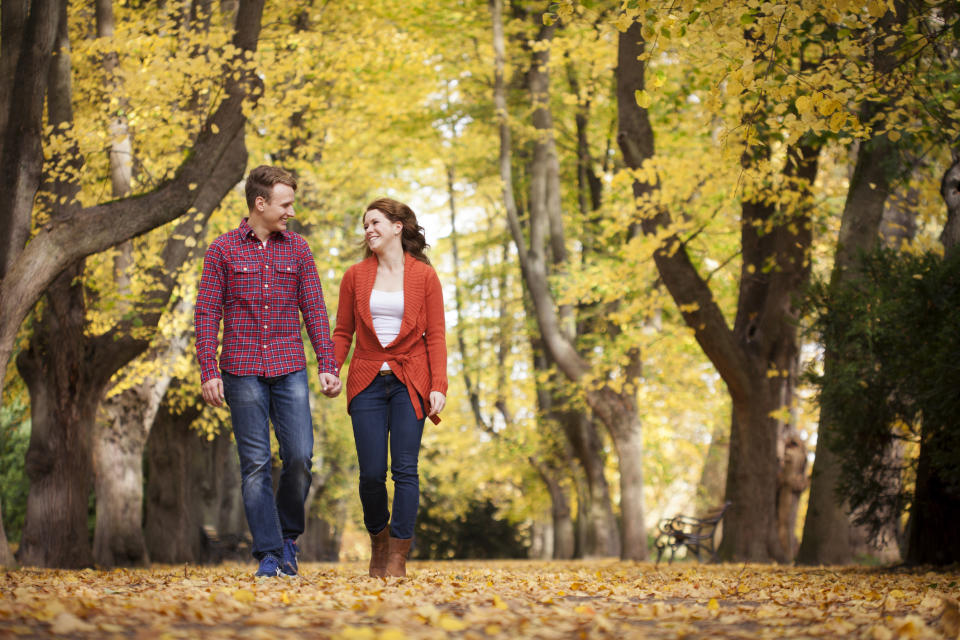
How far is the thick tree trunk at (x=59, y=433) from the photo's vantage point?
1007 cm

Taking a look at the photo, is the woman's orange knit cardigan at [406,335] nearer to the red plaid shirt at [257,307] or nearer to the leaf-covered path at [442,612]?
the red plaid shirt at [257,307]

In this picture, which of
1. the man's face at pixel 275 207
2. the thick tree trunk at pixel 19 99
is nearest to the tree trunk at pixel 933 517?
the man's face at pixel 275 207

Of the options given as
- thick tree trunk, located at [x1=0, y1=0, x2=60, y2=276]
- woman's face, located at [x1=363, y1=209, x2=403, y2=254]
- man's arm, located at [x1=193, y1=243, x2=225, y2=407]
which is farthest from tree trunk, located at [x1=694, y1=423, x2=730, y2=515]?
man's arm, located at [x1=193, y1=243, x2=225, y2=407]

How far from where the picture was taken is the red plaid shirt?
5.31 meters

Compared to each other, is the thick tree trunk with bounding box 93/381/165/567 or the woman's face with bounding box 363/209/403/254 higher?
the woman's face with bounding box 363/209/403/254

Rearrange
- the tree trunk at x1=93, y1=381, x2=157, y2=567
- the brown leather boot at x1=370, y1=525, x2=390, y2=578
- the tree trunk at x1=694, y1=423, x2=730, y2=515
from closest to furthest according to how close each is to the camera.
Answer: the brown leather boot at x1=370, y1=525, x2=390, y2=578
the tree trunk at x1=93, y1=381, x2=157, y2=567
the tree trunk at x1=694, y1=423, x2=730, y2=515

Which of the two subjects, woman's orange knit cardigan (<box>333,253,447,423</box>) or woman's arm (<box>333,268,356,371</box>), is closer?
woman's orange knit cardigan (<box>333,253,447,423</box>)

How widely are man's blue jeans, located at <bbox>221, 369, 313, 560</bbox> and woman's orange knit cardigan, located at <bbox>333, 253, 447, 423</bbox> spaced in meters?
0.35

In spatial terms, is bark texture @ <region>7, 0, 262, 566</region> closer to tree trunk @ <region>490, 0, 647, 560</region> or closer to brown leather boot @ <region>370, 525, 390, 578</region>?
brown leather boot @ <region>370, 525, 390, 578</region>

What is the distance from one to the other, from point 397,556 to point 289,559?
0.63 metres

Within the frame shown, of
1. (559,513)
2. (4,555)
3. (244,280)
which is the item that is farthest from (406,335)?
(559,513)

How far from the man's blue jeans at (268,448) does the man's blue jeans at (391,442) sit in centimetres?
32

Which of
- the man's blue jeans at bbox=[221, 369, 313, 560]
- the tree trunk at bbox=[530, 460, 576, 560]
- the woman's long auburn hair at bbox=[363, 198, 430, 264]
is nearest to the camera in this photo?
the man's blue jeans at bbox=[221, 369, 313, 560]

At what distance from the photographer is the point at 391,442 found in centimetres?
553
